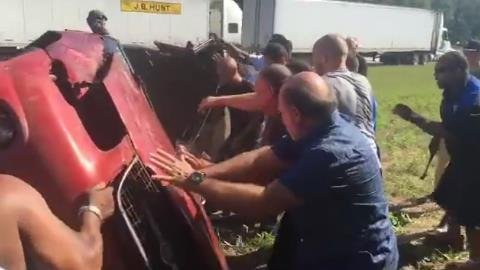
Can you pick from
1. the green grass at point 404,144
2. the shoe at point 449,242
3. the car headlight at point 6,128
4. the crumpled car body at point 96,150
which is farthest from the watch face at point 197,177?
the green grass at point 404,144

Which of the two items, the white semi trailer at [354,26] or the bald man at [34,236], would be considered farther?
the white semi trailer at [354,26]

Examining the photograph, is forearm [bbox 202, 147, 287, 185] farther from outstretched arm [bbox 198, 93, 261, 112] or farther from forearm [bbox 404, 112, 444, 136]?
forearm [bbox 404, 112, 444, 136]

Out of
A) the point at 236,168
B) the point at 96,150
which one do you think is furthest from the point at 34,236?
the point at 236,168

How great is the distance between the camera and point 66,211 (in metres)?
2.66

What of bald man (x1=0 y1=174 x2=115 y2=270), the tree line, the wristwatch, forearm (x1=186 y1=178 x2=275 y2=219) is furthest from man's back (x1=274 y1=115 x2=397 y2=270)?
the tree line

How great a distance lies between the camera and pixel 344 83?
479cm

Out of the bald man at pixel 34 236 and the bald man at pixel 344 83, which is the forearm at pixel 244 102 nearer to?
the bald man at pixel 344 83

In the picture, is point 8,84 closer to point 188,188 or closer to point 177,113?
point 188,188

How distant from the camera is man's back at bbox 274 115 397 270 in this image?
289 centimetres

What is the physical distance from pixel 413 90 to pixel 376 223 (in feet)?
66.4

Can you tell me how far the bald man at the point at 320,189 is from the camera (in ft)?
9.49

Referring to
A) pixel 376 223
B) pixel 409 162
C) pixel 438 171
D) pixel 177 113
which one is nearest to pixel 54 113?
pixel 376 223

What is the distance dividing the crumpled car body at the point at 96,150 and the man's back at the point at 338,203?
0.52m

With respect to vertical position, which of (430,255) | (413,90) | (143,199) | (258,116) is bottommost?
(413,90)
